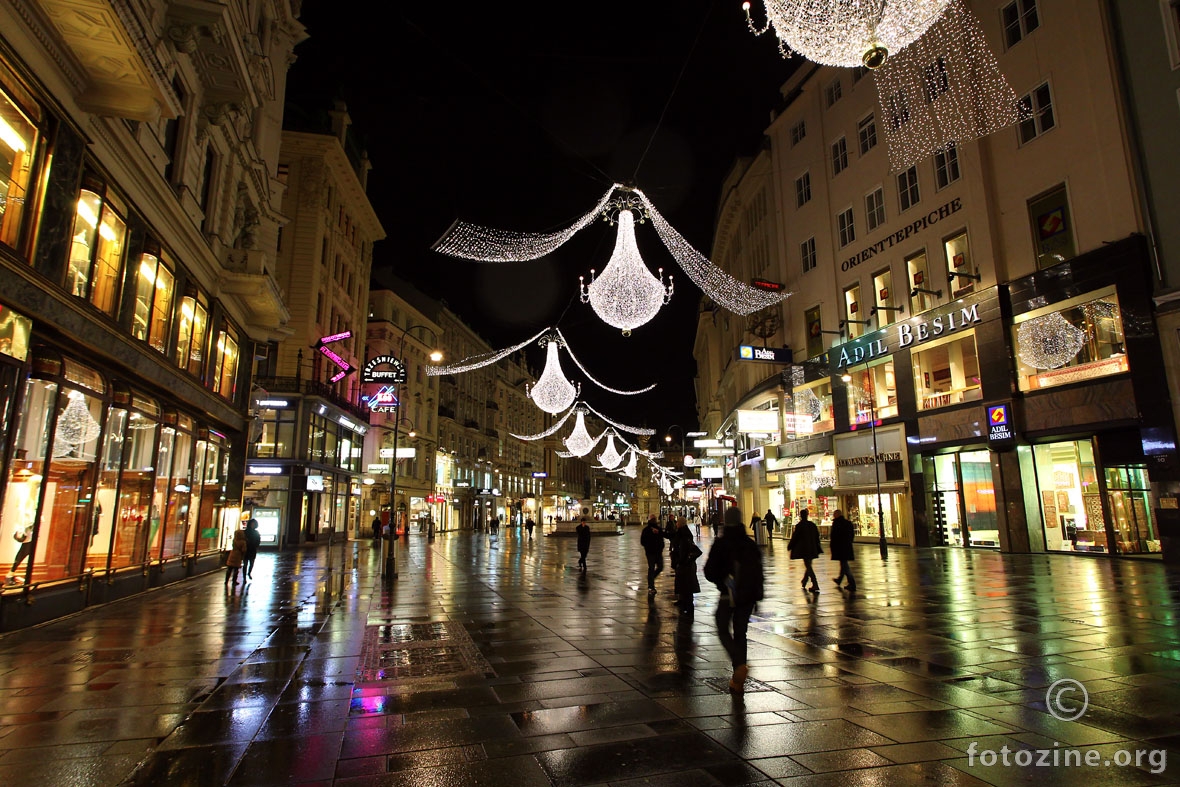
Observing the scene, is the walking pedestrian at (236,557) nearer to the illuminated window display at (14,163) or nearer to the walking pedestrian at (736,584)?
the illuminated window display at (14,163)

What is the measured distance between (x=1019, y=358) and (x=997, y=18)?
42.3ft

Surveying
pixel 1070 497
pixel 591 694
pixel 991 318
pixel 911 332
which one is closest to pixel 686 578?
pixel 591 694

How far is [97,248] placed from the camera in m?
11.6

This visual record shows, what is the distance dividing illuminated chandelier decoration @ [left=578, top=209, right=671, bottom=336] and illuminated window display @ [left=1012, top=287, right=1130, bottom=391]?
49.7ft

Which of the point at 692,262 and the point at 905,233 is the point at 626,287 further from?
the point at 905,233

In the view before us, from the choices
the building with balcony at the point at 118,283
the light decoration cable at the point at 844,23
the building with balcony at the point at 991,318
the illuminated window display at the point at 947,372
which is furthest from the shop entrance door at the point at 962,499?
the building with balcony at the point at 118,283

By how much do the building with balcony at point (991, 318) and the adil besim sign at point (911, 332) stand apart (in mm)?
95

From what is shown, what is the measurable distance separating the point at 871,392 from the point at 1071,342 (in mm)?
9777

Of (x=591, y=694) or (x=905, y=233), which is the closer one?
(x=591, y=694)

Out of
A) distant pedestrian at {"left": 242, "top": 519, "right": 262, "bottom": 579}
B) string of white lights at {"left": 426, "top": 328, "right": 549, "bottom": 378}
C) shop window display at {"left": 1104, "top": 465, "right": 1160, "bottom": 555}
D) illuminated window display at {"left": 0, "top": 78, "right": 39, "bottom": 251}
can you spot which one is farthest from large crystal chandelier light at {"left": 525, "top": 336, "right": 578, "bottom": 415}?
shop window display at {"left": 1104, "top": 465, "right": 1160, "bottom": 555}

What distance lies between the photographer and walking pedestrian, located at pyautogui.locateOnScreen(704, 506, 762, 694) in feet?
20.5

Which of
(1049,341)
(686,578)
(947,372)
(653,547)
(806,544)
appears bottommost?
(686,578)

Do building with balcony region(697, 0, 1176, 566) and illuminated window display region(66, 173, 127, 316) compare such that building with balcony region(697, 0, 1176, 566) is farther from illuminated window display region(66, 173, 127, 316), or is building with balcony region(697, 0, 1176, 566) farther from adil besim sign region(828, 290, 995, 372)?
illuminated window display region(66, 173, 127, 316)

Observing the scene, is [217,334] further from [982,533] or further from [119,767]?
[982,533]
